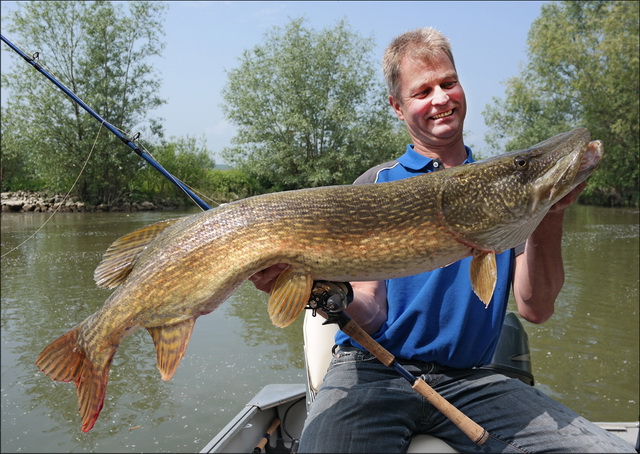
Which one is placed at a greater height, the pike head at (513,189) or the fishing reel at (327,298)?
the pike head at (513,189)

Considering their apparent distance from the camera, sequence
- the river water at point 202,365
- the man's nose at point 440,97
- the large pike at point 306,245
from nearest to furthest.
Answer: the large pike at point 306,245, the man's nose at point 440,97, the river water at point 202,365

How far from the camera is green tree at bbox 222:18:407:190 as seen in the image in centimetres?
3394

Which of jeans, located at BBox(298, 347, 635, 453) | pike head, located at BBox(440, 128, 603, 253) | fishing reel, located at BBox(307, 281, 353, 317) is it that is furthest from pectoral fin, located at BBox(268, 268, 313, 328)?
pike head, located at BBox(440, 128, 603, 253)

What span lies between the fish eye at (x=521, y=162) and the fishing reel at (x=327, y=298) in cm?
85

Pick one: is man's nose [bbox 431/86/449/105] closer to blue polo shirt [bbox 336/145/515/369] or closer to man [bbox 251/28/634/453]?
man [bbox 251/28/634/453]

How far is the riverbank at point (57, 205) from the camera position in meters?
27.7

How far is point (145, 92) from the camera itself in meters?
32.8

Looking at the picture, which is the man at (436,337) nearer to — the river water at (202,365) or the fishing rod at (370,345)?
the fishing rod at (370,345)

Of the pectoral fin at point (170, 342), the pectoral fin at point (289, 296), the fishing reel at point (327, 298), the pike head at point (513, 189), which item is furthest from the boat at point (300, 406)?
the pectoral fin at point (170, 342)

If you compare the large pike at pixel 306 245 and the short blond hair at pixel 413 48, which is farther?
the short blond hair at pixel 413 48

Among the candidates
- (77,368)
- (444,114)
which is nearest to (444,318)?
(444,114)

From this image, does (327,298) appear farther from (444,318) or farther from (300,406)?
(300,406)

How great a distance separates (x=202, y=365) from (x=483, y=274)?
492 cm

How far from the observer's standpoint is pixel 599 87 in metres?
29.4
